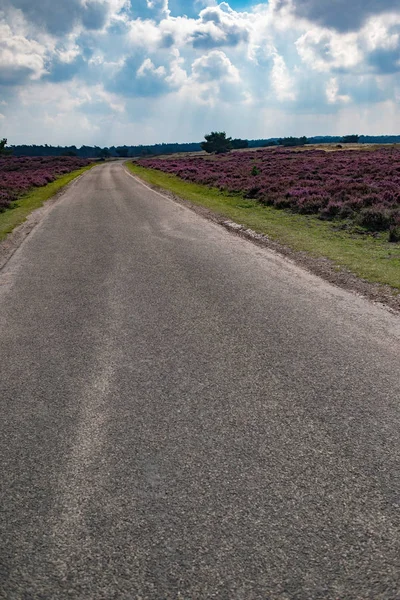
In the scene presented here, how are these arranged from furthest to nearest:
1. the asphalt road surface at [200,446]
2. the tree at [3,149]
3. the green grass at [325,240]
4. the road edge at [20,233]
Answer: the tree at [3,149] < the road edge at [20,233] < the green grass at [325,240] < the asphalt road surface at [200,446]

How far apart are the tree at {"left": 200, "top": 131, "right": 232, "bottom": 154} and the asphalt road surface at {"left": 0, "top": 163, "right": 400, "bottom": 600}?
132 metres

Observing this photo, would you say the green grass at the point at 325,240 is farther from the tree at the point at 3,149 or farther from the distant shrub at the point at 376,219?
the tree at the point at 3,149

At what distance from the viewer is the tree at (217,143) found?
133m

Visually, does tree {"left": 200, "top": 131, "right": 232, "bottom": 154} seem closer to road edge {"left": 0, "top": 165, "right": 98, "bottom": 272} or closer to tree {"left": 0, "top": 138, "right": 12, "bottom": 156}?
tree {"left": 0, "top": 138, "right": 12, "bottom": 156}

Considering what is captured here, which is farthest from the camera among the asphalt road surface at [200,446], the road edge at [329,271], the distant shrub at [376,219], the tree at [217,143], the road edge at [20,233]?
the tree at [217,143]

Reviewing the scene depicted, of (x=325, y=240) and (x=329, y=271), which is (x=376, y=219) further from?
(x=329, y=271)

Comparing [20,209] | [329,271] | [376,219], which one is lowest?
[329,271]

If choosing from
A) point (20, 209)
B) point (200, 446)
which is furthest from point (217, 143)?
point (200, 446)

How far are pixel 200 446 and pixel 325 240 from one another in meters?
11.4

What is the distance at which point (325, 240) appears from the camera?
14.3 meters

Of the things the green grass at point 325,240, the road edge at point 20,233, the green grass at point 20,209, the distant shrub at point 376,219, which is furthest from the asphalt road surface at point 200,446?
the green grass at point 20,209

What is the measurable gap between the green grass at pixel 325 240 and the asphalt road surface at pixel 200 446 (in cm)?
209

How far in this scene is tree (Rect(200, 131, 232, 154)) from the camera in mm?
132875

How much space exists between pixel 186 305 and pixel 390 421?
15.0 ft
